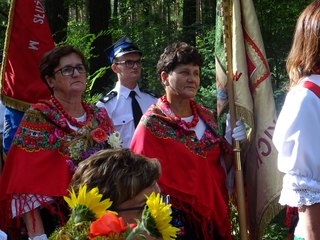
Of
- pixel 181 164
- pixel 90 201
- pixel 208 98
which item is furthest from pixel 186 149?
pixel 208 98

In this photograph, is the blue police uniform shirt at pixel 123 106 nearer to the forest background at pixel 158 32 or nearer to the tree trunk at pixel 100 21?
the forest background at pixel 158 32

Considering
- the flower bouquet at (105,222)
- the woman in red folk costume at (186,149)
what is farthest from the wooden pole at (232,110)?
the flower bouquet at (105,222)

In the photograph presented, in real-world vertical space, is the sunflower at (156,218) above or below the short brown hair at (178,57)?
below

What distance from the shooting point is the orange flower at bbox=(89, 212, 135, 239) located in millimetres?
2008

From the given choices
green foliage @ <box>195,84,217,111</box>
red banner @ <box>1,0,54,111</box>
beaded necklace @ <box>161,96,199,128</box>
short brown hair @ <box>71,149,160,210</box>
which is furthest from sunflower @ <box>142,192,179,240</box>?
green foliage @ <box>195,84,217,111</box>

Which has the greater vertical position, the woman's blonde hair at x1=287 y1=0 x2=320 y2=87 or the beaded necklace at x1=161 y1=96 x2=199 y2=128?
the woman's blonde hair at x1=287 y1=0 x2=320 y2=87

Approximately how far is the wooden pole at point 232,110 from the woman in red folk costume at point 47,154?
2.86 ft

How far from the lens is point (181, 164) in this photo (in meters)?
3.92

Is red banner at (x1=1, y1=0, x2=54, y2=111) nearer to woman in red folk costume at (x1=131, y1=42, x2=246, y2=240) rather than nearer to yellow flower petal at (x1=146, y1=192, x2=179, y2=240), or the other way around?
woman in red folk costume at (x1=131, y1=42, x2=246, y2=240)

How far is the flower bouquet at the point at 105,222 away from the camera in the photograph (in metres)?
2.02

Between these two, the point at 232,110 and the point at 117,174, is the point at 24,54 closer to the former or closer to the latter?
the point at 232,110

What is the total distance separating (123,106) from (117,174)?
259 centimetres

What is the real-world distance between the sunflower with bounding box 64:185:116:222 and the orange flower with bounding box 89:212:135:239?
115 mm

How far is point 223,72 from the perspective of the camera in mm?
4375
